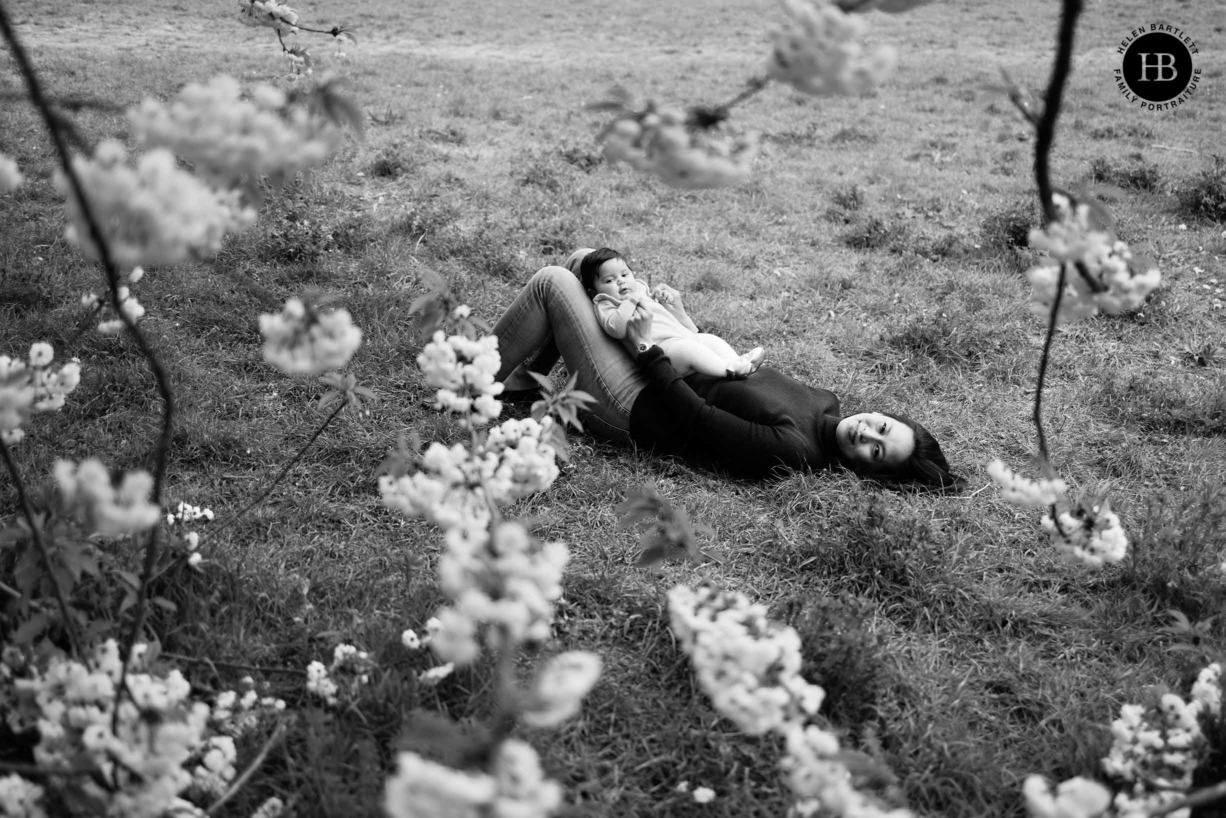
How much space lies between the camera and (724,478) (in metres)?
3.53

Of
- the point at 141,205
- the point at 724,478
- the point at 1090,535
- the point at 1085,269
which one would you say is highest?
the point at 141,205

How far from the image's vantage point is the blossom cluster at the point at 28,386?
175 centimetres

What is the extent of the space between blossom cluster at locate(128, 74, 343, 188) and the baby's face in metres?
2.44

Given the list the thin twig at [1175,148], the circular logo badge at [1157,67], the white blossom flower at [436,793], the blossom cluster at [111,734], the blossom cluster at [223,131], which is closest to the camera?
the white blossom flower at [436,793]

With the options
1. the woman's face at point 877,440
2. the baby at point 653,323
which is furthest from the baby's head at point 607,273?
the woman's face at point 877,440

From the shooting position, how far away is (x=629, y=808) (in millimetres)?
2092

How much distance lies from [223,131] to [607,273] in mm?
2588

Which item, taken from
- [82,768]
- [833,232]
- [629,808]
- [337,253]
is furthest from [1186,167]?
[82,768]

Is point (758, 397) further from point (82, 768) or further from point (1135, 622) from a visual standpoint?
point (82, 768)

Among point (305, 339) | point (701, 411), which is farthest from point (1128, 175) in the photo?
point (305, 339)

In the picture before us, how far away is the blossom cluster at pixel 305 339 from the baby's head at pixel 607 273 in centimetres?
223

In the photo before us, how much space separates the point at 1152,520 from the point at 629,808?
231cm

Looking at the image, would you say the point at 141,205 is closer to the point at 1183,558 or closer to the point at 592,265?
the point at 592,265

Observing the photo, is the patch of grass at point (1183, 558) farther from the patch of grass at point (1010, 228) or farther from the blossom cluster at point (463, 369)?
the patch of grass at point (1010, 228)
